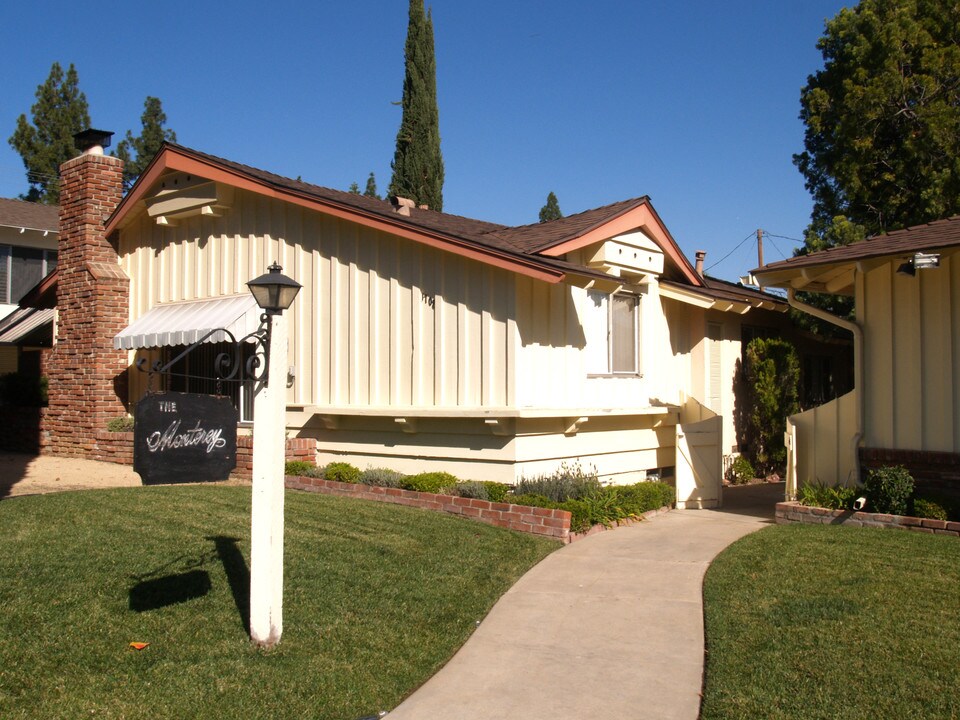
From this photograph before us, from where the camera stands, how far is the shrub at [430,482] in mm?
11117

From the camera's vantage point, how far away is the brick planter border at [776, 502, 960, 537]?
30.9ft

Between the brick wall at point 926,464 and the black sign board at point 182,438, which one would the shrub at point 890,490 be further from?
the black sign board at point 182,438

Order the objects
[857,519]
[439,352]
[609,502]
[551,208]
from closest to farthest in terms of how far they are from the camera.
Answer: [857,519] → [609,502] → [439,352] → [551,208]

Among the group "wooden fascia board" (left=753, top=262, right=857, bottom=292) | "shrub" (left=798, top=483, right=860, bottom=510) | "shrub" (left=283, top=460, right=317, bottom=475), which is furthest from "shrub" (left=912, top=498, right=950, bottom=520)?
→ "shrub" (left=283, top=460, right=317, bottom=475)

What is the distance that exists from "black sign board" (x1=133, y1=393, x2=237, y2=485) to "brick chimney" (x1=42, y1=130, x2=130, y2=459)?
1074 cm

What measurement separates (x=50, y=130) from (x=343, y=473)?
3531 cm

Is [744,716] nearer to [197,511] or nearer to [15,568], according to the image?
[15,568]

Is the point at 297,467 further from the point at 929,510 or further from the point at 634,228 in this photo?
the point at 929,510

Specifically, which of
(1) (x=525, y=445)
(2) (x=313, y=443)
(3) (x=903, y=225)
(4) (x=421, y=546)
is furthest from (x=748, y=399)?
(4) (x=421, y=546)

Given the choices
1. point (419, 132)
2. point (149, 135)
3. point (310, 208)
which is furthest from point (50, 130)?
point (310, 208)

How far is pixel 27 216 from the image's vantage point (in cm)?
2625

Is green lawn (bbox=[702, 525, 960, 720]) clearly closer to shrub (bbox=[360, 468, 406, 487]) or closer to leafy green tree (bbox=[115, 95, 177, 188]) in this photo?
shrub (bbox=[360, 468, 406, 487])

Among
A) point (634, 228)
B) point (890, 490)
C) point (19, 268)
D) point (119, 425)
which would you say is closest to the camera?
point (890, 490)

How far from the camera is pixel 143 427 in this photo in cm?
583
